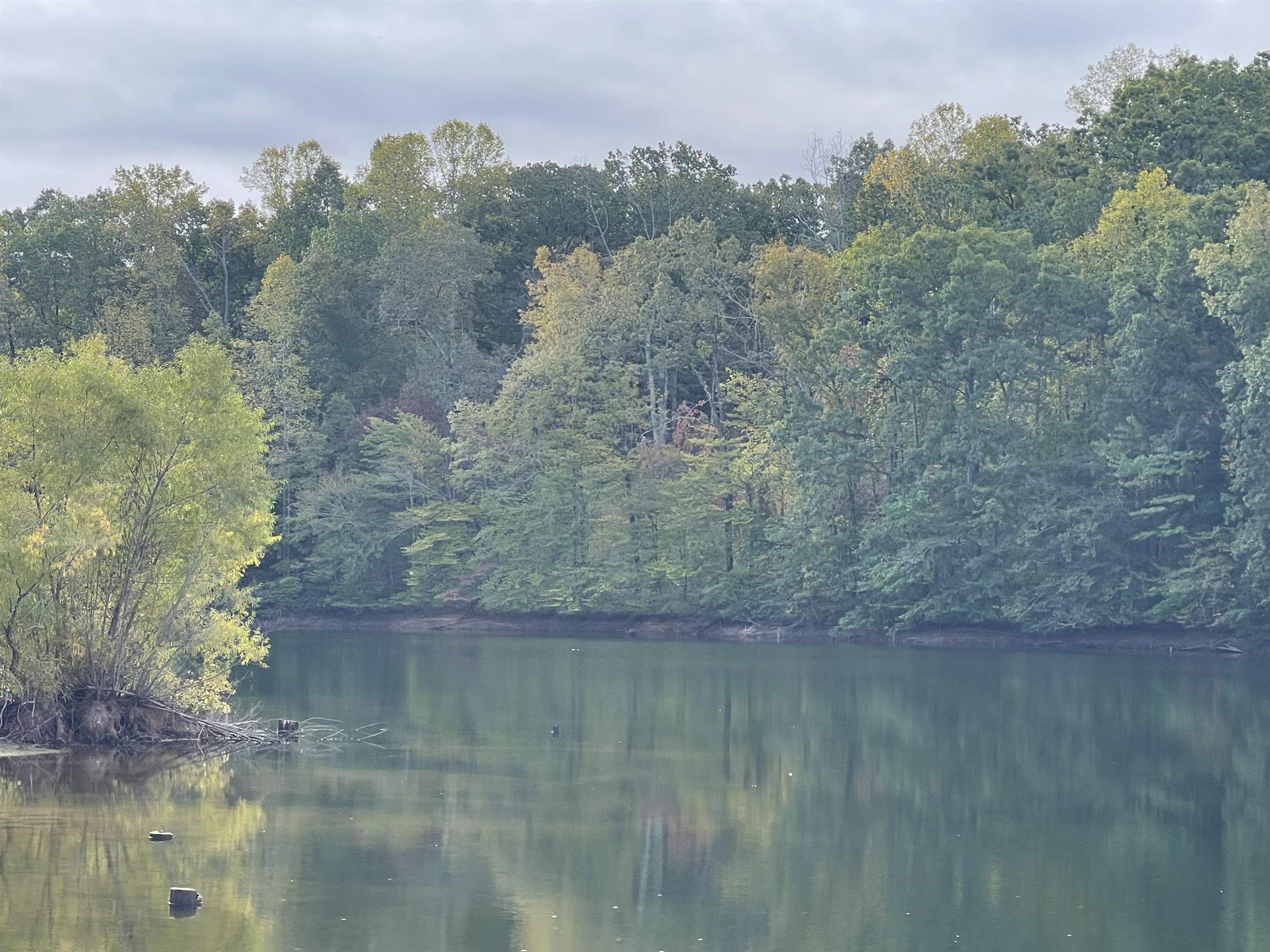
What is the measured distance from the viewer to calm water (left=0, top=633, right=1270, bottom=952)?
1884 centimetres

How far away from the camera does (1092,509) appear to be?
200ft

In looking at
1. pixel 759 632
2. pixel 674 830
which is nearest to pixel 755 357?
pixel 759 632

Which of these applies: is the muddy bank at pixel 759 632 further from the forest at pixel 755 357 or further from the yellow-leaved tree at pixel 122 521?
the yellow-leaved tree at pixel 122 521

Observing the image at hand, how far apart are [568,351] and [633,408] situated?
3.68m

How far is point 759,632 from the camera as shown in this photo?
68250 millimetres

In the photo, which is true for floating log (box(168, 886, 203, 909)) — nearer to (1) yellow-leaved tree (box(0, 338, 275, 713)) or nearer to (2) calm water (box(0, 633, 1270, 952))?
(2) calm water (box(0, 633, 1270, 952))

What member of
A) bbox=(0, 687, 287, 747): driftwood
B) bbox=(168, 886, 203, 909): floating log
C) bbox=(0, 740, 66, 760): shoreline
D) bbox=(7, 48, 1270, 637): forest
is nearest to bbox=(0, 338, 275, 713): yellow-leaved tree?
bbox=(0, 687, 287, 747): driftwood

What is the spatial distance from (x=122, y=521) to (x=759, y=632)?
39815mm

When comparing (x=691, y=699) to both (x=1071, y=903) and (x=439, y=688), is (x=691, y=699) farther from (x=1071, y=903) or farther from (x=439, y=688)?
(x=1071, y=903)

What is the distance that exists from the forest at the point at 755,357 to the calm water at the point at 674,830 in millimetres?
19038

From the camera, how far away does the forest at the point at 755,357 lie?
6019 cm

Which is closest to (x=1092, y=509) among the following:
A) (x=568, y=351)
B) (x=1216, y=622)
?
(x=1216, y=622)

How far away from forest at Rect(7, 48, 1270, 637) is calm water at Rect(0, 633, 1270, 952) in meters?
19.0

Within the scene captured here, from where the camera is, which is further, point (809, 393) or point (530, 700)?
point (809, 393)
